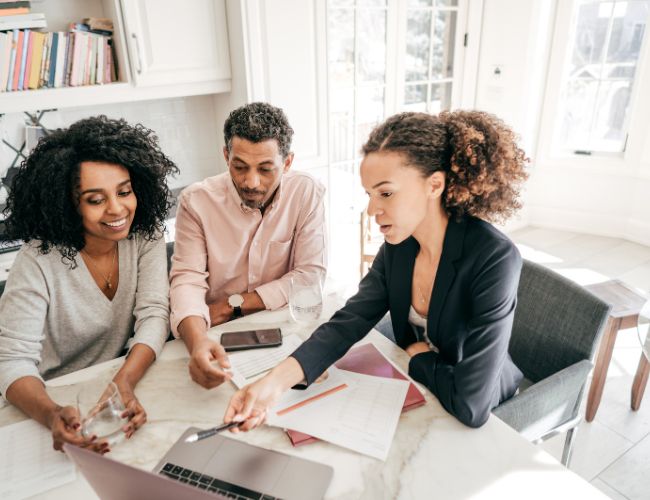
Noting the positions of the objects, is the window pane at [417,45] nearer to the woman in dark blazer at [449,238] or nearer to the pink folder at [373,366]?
the woman in dark blazer at [449,238]

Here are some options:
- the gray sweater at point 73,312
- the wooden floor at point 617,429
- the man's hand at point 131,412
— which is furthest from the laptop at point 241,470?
the wooden floor at point 617,429

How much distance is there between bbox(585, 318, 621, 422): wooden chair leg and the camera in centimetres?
187

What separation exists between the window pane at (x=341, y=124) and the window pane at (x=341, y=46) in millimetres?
77

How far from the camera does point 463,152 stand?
1.13m

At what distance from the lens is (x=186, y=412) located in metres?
1.02

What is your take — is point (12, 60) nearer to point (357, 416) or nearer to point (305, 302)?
point (305, 302)

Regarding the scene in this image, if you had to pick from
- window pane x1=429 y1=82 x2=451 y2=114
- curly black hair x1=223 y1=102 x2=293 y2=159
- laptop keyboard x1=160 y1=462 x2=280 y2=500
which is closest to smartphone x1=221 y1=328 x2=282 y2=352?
laptop keyboard x1=160 y1=462 x2=280 y2=500

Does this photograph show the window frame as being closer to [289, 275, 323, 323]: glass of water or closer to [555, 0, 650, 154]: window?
[555, 0, 650, 154]: window

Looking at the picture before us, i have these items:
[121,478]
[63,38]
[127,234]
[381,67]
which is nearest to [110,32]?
[63,38]

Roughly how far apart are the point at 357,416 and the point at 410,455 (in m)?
0.13

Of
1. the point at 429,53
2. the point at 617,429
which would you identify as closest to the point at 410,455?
the point at 617,429

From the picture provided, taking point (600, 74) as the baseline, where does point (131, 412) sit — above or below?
below

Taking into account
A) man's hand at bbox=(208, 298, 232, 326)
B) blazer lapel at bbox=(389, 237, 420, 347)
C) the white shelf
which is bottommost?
man's hand at bbox=(208, 298, 232, 326)

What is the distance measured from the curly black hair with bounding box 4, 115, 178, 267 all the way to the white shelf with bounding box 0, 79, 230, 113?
1.03m
